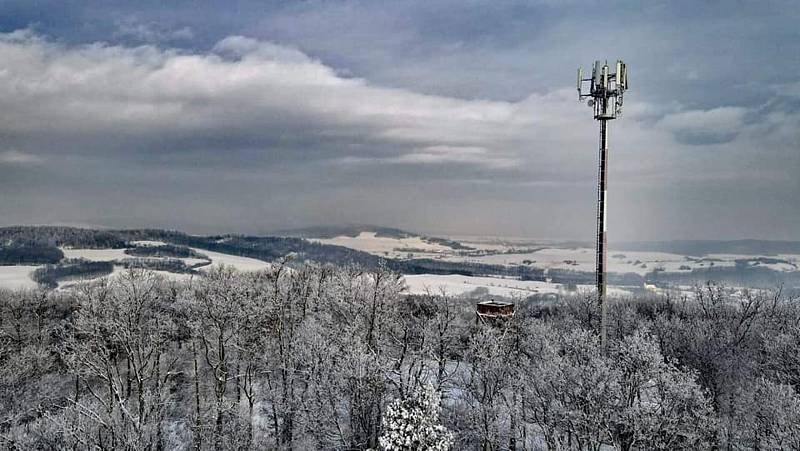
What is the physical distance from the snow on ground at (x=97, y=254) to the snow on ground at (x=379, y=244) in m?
24.3

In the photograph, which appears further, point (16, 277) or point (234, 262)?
point (234, 262)

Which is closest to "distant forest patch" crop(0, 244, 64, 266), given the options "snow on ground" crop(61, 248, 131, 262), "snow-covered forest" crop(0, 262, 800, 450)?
"snow on ground" crop(61, 248, 131, 262)

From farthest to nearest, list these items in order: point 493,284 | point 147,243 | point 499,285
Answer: point 147,243 → point 493,284 → point 499,285

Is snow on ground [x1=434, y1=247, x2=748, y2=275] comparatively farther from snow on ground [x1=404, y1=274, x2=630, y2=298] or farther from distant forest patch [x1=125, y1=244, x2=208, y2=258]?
distant forest patch [x1=125, y1=244, x2=208, y2=258]

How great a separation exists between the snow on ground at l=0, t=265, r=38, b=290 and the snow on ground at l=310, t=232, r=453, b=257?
33.2 meters

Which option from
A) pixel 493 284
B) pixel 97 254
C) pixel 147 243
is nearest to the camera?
pixel 493 284

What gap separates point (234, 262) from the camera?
227 ft

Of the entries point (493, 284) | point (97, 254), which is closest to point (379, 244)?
point (493, 284)

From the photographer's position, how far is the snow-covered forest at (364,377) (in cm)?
2598

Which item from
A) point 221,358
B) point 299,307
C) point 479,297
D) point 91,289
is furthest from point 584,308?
point 91,289

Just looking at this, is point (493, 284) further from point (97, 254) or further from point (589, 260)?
point (97, 254)

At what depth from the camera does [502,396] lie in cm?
3441

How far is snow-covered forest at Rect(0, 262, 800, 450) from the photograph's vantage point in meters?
26.0

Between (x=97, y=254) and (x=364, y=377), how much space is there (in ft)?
185
